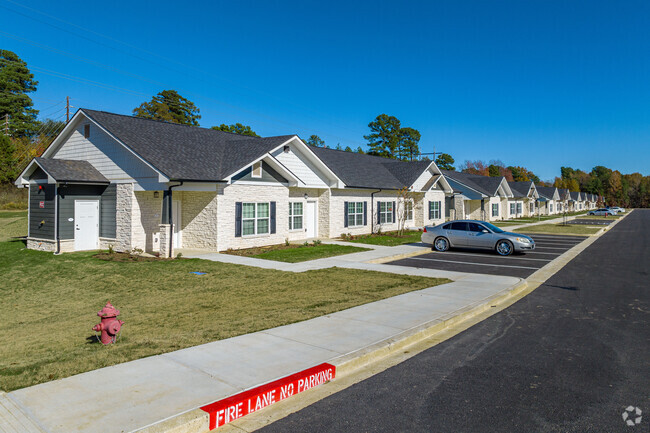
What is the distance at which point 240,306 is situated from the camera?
30.7ft

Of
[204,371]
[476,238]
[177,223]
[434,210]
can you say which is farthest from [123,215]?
[434,210]

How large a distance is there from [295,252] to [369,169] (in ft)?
49.8

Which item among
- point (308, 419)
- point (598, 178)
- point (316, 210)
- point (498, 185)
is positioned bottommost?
point (308, 419)

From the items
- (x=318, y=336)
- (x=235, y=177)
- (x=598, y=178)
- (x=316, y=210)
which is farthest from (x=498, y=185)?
(x=598, y=178)

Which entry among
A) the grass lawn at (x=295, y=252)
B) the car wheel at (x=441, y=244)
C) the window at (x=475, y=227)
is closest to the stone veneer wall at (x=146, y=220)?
the grass lawn at (x=295, y=252)

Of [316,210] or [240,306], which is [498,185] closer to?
[316,210]

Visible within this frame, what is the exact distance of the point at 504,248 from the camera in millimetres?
18938

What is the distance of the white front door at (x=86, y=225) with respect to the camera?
61.3ft

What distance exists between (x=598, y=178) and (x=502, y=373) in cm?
18479

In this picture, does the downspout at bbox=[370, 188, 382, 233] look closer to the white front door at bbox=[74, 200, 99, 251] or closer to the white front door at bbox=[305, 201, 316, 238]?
the white front door at bbox=[305, 201, 316, 238]

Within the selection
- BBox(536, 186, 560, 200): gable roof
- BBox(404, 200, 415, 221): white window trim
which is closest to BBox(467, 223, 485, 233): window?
BBox(404, 200, 415, 221): white window trim

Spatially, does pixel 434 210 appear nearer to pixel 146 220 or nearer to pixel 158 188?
pixel 146 220

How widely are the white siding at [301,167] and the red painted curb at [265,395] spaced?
17.5 meters

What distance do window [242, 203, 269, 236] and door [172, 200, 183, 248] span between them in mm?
2966
